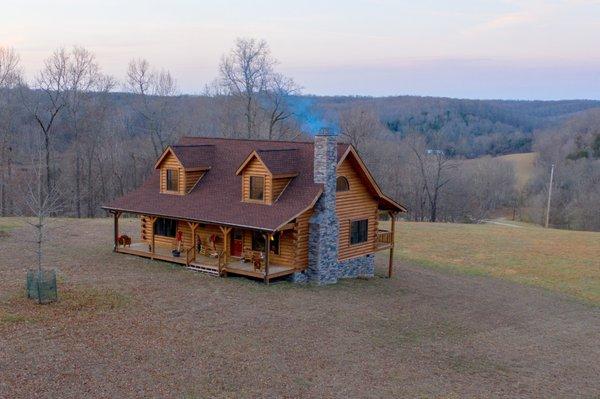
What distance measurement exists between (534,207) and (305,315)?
58744 millimetres

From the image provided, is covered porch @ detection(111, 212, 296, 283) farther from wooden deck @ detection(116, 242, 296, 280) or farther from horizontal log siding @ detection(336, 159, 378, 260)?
horizontal log siding @ detection(336, 159, 378, 260)

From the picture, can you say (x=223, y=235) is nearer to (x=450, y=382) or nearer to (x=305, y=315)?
(x=305, y=315)

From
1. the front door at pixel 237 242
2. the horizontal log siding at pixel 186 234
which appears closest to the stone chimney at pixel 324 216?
the front door at pixel 237 242

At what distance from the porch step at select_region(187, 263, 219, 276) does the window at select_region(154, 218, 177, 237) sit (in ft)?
8.92

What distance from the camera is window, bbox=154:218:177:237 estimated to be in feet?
81.6

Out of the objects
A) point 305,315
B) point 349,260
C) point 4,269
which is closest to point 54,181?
point 4,269

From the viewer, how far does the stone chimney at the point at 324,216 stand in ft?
71.2

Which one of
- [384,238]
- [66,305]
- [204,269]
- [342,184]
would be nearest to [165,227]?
[204,269]

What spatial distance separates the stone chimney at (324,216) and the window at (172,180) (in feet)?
20.5

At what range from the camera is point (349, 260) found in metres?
24.0

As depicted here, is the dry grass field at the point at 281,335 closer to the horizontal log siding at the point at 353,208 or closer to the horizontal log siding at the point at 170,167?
the horizontal log siding at the point at 353,208

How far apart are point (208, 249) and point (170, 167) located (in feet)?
12.7

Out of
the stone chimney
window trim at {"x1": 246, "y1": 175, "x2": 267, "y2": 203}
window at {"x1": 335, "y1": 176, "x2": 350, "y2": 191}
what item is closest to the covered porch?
the stone chimney

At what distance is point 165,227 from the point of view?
82.6ft
